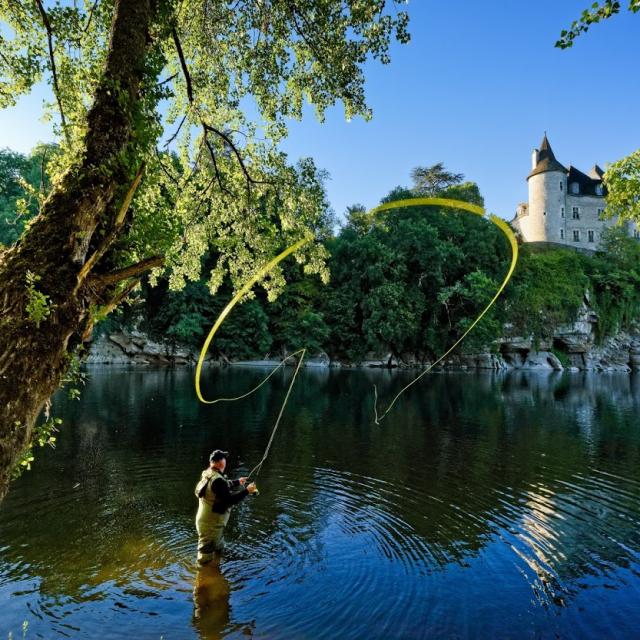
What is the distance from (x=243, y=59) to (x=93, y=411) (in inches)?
830

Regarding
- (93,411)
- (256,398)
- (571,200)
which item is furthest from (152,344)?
(571,200)

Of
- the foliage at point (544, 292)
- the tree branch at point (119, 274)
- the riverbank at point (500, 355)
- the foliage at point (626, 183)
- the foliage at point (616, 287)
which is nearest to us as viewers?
the tree branch at point (119, 274)

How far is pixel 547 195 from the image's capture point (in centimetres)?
8431

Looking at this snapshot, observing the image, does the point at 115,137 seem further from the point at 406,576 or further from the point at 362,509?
the point at 362,509

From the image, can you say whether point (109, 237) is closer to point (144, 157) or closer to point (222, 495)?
point (144, 157)

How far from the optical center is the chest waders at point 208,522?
28.3ft

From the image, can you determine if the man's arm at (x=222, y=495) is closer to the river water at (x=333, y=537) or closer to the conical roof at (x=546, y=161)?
the river water at (x=333, y=537)

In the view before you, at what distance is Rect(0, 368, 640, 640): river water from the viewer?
7.57 metres

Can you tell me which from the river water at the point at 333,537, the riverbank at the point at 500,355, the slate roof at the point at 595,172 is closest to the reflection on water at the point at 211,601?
the river water at the point at 333,537

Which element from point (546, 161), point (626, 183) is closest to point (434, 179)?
point (546, 161)

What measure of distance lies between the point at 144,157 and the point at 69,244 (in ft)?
5.44

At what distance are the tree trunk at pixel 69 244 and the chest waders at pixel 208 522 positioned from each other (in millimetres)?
4483

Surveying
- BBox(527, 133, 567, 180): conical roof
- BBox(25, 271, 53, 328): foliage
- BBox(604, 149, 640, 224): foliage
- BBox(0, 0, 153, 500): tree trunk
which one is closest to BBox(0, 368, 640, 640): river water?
BBox(0, 0, 153, 500): tree trunk

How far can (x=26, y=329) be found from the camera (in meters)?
4.11
